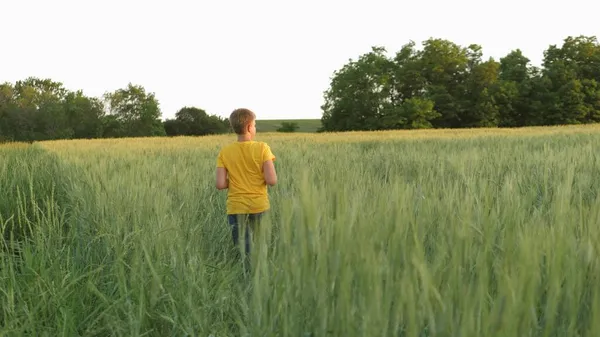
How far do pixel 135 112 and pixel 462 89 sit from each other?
37916mm

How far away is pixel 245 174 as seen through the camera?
3709 mm

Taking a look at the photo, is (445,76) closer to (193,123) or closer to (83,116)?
(193,123)

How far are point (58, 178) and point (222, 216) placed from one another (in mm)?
3314

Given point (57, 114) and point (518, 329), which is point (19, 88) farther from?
point (518, 329)

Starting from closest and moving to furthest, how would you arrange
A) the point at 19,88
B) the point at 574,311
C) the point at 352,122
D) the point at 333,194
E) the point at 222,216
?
the point at 574,311, the point at 333,194, the point at 222,216, the point at 352,122, the point at 19,88

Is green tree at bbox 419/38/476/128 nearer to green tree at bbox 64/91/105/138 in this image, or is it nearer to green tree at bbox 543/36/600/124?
green tree at bbox 543/36/600/124

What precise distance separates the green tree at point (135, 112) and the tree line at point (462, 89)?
20.8 m

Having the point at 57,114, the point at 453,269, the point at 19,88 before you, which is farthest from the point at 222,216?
the point at 19,88

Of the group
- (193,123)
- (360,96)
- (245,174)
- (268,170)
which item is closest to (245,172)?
(245,174)

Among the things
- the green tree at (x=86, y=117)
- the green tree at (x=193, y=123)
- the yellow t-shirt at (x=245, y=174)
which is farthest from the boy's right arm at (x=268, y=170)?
the green tree at (x=193, y=123)

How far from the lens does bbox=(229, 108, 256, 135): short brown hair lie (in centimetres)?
373

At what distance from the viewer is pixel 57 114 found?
55.2m

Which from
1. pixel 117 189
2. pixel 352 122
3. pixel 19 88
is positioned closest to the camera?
pixel 117 189

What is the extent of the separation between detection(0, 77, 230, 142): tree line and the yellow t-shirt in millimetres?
54147
